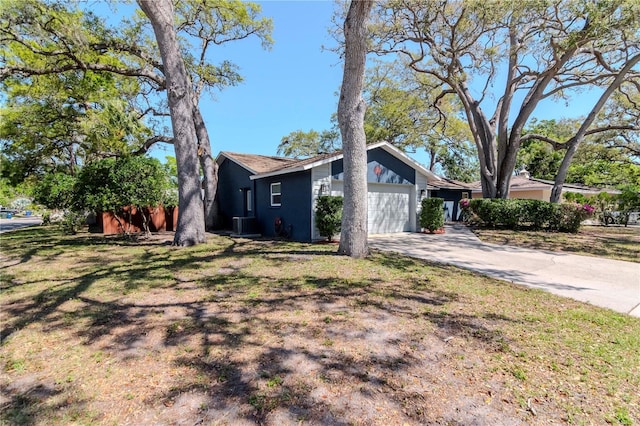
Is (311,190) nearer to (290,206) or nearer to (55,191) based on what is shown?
(290,206)

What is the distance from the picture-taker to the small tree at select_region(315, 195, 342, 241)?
10.1 m

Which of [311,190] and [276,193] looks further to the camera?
[276,193]

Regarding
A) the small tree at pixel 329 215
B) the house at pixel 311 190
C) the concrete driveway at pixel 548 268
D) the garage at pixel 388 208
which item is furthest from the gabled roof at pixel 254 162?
the concrete driveway at pixel 548 268

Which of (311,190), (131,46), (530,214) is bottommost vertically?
(530,214)

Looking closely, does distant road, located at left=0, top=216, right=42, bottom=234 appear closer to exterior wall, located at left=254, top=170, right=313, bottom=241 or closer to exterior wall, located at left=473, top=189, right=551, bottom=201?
exterior wall, located at left=254, top=170, right=313, bottom=241

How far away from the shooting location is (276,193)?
12.9 meters

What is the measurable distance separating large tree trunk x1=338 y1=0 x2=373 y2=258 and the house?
330 centimetres

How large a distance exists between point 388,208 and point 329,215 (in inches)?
161

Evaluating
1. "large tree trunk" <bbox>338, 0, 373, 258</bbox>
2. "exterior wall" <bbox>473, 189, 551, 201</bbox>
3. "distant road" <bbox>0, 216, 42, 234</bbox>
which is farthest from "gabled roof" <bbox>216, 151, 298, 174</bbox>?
"exterior wall" <bbox>473, 189, 551, 201</bbox>

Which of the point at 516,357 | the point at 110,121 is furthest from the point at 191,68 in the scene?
the point at 516,357

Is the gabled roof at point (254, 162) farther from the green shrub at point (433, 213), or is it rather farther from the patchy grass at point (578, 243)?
the patchy grass at point (578, 243)

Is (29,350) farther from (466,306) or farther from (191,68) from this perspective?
(191,68)

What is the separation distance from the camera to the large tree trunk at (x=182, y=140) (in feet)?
30.1

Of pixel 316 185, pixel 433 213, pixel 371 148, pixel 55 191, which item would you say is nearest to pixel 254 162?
pixel 316 185
